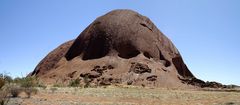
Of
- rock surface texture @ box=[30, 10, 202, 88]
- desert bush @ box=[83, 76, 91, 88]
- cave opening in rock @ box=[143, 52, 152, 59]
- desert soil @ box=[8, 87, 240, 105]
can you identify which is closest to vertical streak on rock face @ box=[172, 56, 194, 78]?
rock surface texture @ box=[30, 10, 202, 88]

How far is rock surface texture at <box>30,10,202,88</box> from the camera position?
57.8 m

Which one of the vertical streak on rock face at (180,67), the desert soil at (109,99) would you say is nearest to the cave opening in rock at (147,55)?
the vertical streak on rock face at (180,67)

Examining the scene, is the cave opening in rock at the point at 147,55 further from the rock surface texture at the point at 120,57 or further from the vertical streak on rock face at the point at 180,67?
the vertical streak on rock face at the point at 180,67

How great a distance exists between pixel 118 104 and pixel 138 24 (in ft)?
172

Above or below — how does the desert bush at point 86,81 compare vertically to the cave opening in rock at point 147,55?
below

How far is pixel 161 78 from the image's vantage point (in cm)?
5766

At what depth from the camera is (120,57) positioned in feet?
211

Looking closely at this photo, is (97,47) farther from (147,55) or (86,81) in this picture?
(86,81)

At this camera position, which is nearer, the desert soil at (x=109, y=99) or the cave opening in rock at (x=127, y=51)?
the desert soil at (x=109, y=99)

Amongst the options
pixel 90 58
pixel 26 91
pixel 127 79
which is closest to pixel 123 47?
pixel 90 58

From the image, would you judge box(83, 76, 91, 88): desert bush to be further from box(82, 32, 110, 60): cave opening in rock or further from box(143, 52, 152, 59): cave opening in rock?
box(143, 52, 152, 59): cave opening in rock

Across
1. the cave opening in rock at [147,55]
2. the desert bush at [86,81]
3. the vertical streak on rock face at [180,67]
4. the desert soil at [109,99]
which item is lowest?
the desert soil at [109,99]

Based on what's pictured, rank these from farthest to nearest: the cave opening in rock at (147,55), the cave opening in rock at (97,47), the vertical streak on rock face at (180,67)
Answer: the vertical streak on rock face at (180,67) → the cave opening in rock at (97,47) → the cave opening in rock at (147,55)

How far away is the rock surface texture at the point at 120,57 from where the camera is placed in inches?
2274
